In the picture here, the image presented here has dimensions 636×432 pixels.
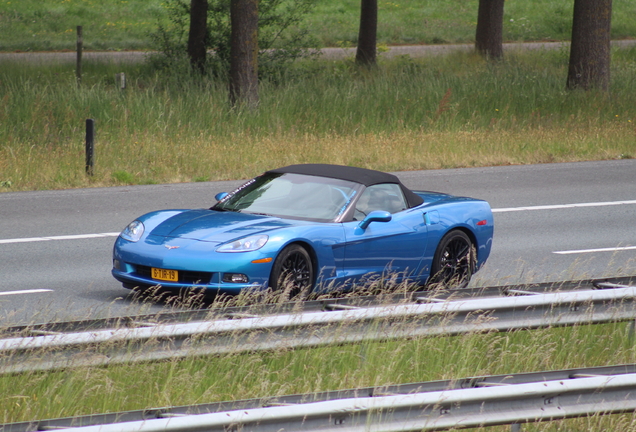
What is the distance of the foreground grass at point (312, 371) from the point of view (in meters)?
5.06

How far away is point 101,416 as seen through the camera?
4328mm

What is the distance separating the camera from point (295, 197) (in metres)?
8.66

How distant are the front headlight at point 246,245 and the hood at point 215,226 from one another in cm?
7

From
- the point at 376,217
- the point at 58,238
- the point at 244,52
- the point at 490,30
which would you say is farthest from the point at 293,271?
the point at 490,30

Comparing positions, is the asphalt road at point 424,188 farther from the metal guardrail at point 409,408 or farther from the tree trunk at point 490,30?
the tree trunk at point 490,30

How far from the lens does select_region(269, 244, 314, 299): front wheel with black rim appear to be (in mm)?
7582

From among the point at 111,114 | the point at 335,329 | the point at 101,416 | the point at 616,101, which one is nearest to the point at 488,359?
the point at 335,329

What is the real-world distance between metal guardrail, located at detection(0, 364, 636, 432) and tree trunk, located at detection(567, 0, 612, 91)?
64.1 ft

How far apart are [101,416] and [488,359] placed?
290 centimetres

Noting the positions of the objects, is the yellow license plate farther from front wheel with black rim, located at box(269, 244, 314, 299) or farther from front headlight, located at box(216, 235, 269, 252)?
front wheel with black rim, located at box(269, 244, 314, 299)

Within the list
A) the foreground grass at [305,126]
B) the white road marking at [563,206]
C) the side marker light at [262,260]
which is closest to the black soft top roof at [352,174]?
the side marker light at [262,260]

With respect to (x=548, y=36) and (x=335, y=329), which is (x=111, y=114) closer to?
(x=335, y=329)

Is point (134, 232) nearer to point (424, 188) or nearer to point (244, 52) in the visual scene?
point (424, 188)

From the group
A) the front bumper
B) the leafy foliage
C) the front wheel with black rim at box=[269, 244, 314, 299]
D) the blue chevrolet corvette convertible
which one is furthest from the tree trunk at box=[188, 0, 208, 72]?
the front bumper
